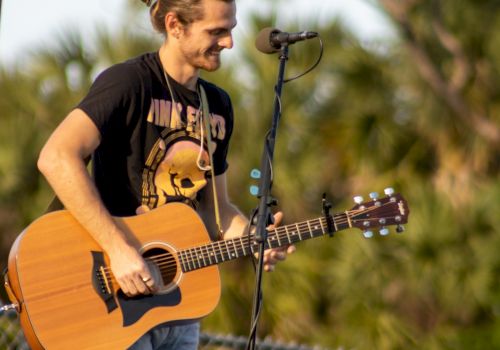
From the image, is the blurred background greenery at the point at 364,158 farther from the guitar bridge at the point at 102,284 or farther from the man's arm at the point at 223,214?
the guitar bridge at the point at 102,284

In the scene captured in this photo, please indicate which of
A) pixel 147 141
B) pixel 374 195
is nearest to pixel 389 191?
pixel 374 195

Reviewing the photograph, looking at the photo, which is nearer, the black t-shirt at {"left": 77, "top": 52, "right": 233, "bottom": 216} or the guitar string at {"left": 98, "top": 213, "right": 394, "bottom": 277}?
the black t-shirt at {"left": 77, "top": 52, "right": 233, "bottom": 216}

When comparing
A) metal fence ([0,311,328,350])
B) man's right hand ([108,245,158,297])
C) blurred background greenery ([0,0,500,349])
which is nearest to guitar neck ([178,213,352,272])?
man's right hand ([108,245,158,297])

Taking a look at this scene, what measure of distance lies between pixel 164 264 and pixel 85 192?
16.6 inches

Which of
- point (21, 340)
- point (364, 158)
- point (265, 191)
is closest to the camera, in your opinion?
point (265, 191)

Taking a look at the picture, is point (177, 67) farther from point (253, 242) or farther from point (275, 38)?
point (253, 242)

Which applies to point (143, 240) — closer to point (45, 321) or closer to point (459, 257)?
point (45, 321)

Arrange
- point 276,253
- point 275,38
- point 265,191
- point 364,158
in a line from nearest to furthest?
point 265,191 → point 275,38 → point 276,253 → point 364,158

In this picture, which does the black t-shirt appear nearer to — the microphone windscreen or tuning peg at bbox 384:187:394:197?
the microphone windscreen

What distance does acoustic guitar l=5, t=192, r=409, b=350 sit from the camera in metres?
4.09

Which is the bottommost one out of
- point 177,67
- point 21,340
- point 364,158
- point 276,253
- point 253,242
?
point 364,158

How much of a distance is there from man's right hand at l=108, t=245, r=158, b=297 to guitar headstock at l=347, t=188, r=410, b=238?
765 millimetres

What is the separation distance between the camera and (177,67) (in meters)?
4.28

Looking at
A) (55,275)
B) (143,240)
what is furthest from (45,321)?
(143,240)
